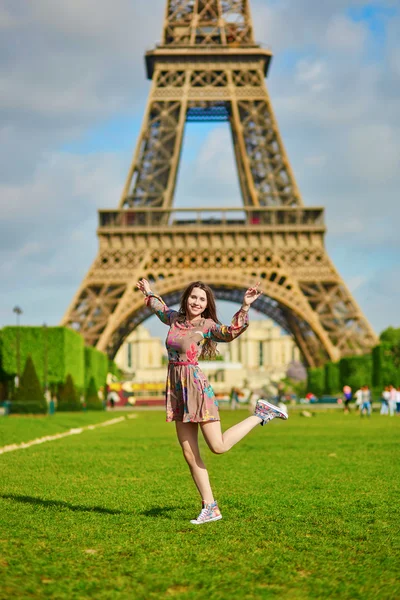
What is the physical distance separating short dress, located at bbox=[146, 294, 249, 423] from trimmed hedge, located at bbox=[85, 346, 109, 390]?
143 ft

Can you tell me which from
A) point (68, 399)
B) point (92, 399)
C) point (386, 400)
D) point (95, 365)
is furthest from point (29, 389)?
point (95, 365)

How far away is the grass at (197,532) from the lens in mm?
4770

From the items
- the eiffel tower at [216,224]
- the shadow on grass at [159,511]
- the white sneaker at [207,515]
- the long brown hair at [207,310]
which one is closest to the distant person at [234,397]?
the eiffel tower at [216,224]

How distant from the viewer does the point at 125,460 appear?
45.4ft

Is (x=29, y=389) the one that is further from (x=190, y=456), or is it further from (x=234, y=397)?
(x=190, y=456)

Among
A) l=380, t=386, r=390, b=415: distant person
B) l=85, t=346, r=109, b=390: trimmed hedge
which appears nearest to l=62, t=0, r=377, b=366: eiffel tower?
l=85, t=346, r=109, b=390: trimmed hedge

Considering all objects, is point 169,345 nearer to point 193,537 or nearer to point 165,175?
point 193,537

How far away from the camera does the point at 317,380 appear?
64500mm

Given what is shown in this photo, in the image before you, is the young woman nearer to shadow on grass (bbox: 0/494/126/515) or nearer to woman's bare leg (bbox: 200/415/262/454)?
woman's bare leg (bbox: 200/415/262/454)

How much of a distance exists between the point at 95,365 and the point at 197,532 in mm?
47403

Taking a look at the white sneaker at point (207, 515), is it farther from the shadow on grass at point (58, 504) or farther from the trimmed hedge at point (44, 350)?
the trimmed hedge at point (44, 350)

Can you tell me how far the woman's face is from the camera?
7.34m

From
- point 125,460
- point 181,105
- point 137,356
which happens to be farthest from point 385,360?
point 137,356

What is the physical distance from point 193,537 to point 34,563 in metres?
1.40
